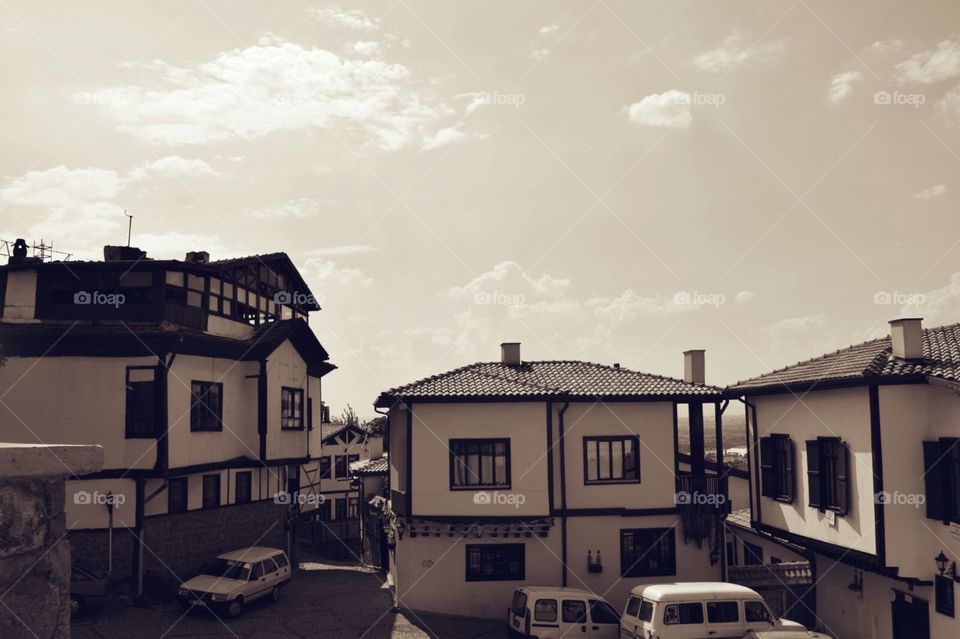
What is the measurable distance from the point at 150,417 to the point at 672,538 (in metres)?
18.5

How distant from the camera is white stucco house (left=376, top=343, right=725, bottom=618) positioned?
979 inches

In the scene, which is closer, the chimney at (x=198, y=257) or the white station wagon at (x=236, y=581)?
the white station wagon at (x=236, y=581)

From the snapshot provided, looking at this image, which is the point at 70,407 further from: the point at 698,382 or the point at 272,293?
the point at 698,382

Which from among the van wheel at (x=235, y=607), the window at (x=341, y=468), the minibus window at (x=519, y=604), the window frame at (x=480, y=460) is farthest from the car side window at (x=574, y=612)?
→ the window at (x=341, y=468)

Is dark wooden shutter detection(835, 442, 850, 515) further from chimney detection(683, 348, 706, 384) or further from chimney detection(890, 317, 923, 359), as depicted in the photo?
chimney detection(683, 348, 706, 384)

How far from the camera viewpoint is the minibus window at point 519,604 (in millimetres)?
20828

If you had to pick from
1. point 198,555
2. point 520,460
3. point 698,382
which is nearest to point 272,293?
point 198,555

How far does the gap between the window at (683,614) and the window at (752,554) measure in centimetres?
1233

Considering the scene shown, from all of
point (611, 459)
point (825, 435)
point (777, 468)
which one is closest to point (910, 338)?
point (825, 435)

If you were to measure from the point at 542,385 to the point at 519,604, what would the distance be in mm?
8080

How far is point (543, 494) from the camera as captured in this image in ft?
82.7

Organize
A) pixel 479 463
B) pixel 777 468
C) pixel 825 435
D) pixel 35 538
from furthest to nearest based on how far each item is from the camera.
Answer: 1. pixel 479 463
2. pixel 777 468
3. pixel 825 435
4. pixel 35 538

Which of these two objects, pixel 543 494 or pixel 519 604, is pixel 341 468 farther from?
pixel 519 604

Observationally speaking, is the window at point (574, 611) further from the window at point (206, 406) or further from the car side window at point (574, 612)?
the window at point (206, 406)
